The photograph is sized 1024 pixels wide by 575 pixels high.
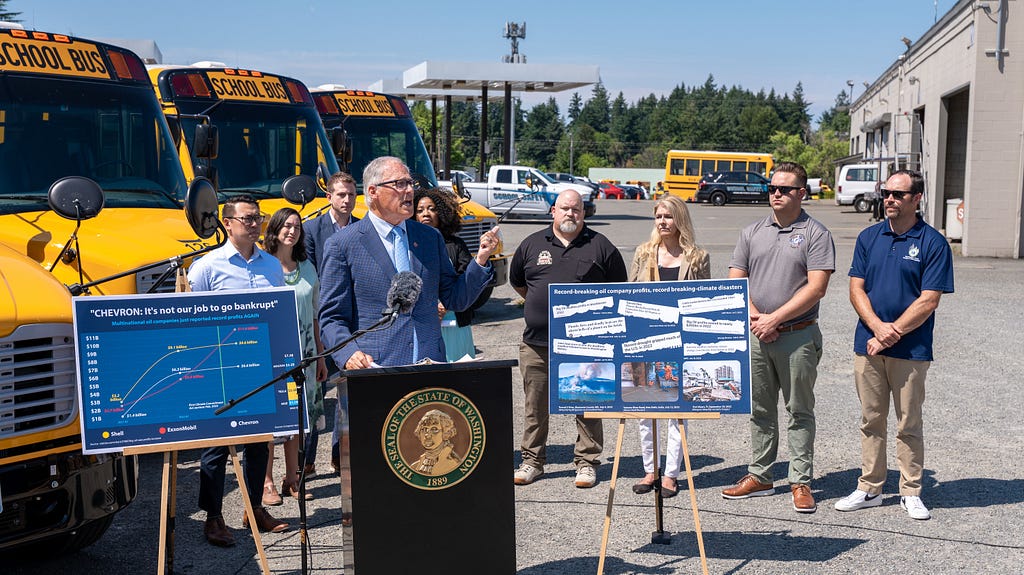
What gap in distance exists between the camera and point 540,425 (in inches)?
271

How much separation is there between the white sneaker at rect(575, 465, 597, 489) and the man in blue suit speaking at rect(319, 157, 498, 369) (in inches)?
77.4

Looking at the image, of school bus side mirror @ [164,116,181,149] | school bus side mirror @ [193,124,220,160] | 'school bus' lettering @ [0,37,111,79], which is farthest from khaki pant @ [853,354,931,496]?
school bus side mirror @ [164,116,181,149]

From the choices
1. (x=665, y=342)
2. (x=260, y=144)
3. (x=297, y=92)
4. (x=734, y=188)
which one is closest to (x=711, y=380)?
(x=665, y=342)

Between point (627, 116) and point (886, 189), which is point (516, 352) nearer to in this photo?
point (886, 189)

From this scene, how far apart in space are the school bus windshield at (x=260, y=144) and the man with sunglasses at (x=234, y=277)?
14.3ft

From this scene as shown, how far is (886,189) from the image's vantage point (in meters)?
6.21

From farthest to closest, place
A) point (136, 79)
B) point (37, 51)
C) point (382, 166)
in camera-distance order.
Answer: point (136, 79), point (37, 51), point (382, 166)

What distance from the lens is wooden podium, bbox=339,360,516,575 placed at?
14.4 feet

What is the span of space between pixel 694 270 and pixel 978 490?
236cm

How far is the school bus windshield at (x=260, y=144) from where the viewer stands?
33.0 feet

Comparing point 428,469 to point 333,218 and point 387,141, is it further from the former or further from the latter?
point 387,141

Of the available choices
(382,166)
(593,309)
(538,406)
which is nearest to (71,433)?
(382,166)

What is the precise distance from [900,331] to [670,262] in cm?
148

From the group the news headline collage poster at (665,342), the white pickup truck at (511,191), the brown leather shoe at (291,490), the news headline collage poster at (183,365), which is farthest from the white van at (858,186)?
A: the news headline collage poster at (183,365)
